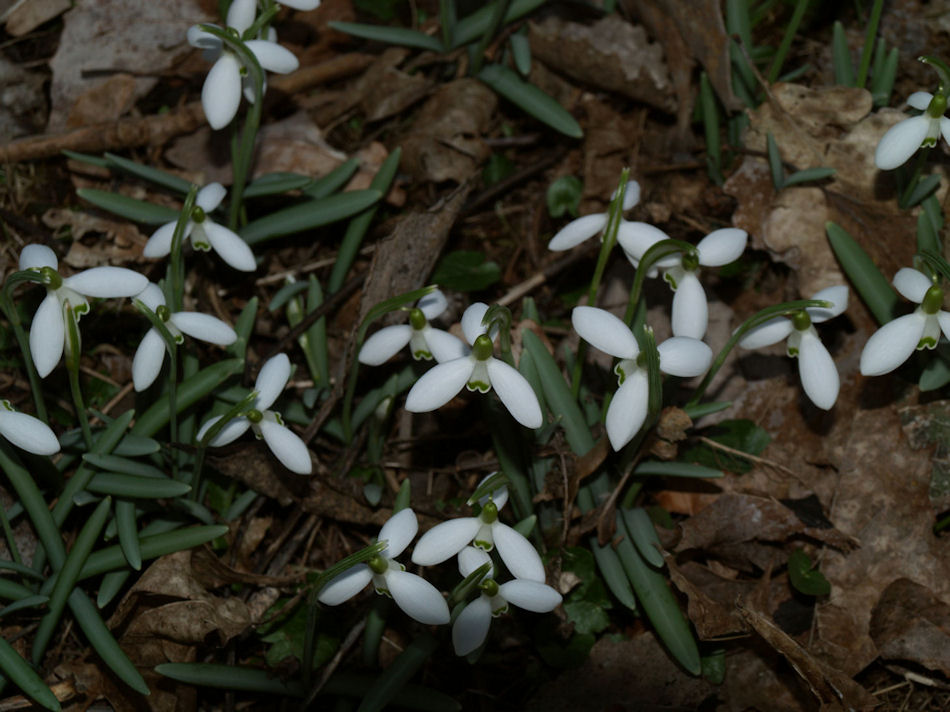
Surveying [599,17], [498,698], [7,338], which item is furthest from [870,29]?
[7,338]

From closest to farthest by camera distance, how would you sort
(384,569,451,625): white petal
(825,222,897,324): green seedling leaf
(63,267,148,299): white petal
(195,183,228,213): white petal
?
(384,569,451,625): white petal < (63,267,148,299): white petal < (195,183,228,213): white petal < (825,222,897,324): green seedling leaf

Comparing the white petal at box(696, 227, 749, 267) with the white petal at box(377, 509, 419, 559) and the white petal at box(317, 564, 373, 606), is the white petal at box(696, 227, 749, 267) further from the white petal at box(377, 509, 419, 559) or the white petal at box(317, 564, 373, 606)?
the white petal at box(317, 564, 373, 606)

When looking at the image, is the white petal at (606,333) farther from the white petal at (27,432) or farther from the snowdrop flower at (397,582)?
the white petal at (27,432)

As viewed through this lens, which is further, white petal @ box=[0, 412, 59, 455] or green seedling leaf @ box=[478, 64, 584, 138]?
green seedling leaf @ box=[478, 64, 584, 138]

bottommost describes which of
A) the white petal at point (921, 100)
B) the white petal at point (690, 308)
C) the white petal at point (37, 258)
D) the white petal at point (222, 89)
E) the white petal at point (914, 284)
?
the white petal at point (914, 284)

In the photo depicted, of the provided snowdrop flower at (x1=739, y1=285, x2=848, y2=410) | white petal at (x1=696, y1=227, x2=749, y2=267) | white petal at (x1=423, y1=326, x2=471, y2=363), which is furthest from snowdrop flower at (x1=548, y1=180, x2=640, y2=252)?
snowdrop flower at (x1=739, y1=285, x2=848, y2=410)

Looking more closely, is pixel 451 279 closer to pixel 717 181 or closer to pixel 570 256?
pixel 570 256

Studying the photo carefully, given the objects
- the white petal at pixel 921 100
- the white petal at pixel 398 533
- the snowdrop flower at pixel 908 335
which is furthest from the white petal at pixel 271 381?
the white petal at pixel 921 100
